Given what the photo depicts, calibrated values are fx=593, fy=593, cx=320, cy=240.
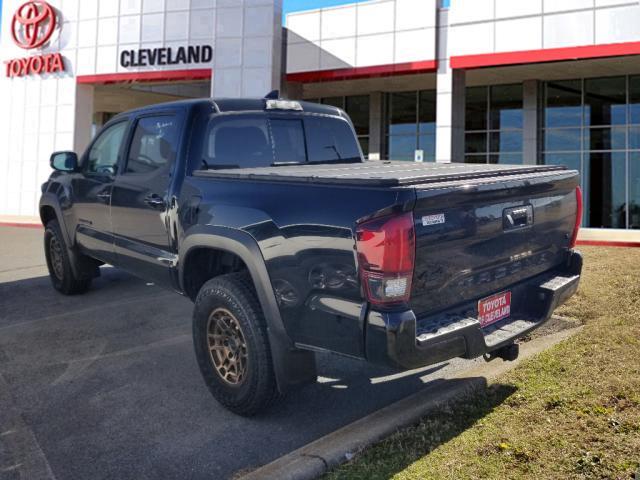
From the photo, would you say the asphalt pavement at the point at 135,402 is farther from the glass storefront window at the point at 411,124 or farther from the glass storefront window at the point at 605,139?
the glass storefront window at the point at 411,124

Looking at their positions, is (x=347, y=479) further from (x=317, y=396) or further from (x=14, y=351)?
(x=14, y=351)

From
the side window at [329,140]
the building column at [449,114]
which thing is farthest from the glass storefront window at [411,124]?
the side window at [329,140]

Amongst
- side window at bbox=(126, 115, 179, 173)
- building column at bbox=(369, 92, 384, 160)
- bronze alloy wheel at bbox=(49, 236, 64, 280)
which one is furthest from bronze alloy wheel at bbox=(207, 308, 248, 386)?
building column at bbox=(369, 92, 384, 160)

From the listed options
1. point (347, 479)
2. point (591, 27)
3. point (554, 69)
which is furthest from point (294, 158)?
point (554, 69)

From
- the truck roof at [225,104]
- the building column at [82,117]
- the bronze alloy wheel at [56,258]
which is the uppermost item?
the building column at [82,117]

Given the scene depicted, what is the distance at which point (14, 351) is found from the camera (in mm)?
5164

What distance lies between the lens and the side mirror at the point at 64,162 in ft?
20.0

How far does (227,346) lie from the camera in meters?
3.89

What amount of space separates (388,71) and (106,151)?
1306 cm

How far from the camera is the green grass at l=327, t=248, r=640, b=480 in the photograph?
309 centimetres

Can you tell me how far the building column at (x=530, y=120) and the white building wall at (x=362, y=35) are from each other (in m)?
4.83

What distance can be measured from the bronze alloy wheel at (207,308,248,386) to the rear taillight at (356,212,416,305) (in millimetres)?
1128

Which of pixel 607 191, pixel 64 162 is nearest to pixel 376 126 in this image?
pixel 607 191

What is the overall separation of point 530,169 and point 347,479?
2276 millimetres
